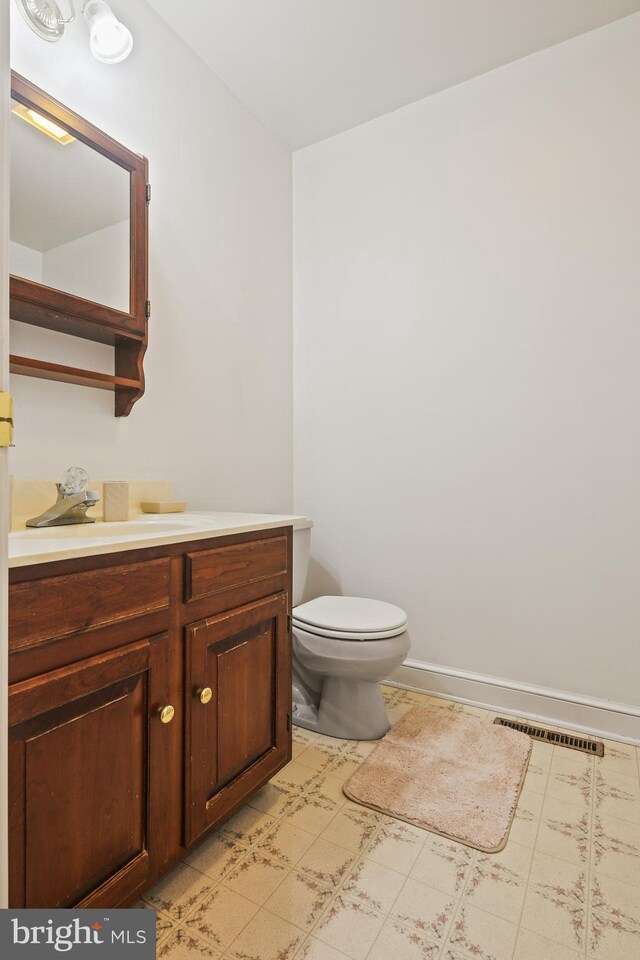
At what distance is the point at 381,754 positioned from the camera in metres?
1.69

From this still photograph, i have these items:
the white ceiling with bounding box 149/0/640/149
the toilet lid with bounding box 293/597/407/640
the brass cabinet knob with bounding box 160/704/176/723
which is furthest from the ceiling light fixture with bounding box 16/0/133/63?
the toilet lid with bounding box 293/597/407/640

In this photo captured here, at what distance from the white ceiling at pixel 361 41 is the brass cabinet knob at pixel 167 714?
220 cm

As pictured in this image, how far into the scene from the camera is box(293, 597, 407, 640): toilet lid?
5.64ft

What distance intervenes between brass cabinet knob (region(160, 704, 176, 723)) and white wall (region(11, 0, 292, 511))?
75 centimetres

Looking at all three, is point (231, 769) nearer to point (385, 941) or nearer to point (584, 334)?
point (385, 941)

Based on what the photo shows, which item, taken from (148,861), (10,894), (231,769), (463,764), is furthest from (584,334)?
(10,894)

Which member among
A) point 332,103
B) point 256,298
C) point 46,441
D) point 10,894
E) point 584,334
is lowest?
point 10,894

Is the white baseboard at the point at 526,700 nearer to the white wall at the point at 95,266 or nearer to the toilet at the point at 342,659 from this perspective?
the toilet at the point at 342,659

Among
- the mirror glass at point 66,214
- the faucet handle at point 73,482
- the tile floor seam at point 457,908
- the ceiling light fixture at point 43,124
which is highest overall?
the ceiling light fixture at point 43,124

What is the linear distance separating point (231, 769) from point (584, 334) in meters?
1.84

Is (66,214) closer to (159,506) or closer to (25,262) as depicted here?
(25,262)

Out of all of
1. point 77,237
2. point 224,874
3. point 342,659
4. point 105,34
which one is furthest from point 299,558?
point 105,34

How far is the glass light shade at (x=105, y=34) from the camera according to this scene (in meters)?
1.45
